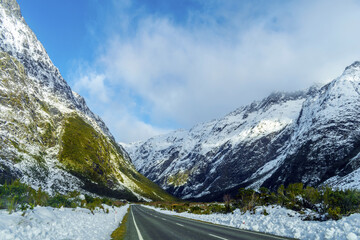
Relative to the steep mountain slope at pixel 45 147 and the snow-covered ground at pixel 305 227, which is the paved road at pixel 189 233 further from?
the steep mountain slope at pixel 45 147

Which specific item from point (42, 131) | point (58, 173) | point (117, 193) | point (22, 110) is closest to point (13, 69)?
point (22, 110)

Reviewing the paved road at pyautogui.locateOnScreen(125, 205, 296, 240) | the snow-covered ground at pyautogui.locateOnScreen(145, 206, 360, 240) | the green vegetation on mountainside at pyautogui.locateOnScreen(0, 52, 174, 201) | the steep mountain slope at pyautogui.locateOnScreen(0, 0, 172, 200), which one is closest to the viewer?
the snow-covered ground at pyautogui.locateOnScreen(145, 206, 360, 240)

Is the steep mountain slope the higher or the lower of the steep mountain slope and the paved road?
the higher

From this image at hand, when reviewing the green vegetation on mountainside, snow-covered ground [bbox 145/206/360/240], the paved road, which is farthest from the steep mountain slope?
snow-covered ground [bbox 145/206/360/240]

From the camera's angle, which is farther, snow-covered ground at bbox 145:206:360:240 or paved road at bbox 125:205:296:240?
paved road at bbox 125:205:296:240

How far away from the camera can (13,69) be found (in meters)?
166

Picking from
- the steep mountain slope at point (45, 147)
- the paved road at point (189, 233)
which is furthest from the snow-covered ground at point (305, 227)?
the steep mountain slope at point (45, 147)

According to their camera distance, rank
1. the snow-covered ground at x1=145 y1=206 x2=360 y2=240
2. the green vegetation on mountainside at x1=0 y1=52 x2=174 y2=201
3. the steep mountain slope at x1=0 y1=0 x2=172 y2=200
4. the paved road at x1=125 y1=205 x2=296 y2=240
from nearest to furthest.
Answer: the snow-covered ground at x1=145 y1=206 x2=360 y2=240
the paved road at x1=125 y1=205 x2=296 y2=240
the steep mountain slope at x1=0 y1=0 x2=172 y2=200
the green vegetation on mountainside at x1=0 y1=52 x2=174 y2=201

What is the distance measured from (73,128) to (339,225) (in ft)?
661

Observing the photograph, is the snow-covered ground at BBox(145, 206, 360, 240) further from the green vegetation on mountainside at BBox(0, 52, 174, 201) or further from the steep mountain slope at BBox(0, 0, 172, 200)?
the green vegetation on mountainside at BBox(0, 52, 174, 201)

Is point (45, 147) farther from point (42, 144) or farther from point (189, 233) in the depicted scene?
point (189, 233)

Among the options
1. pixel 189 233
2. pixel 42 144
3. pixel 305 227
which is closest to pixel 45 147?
pixel 42 144

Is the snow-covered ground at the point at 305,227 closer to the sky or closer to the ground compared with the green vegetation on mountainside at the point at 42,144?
closer to the ground

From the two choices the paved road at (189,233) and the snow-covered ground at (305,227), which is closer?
the snow-covered ground at (305,227)
